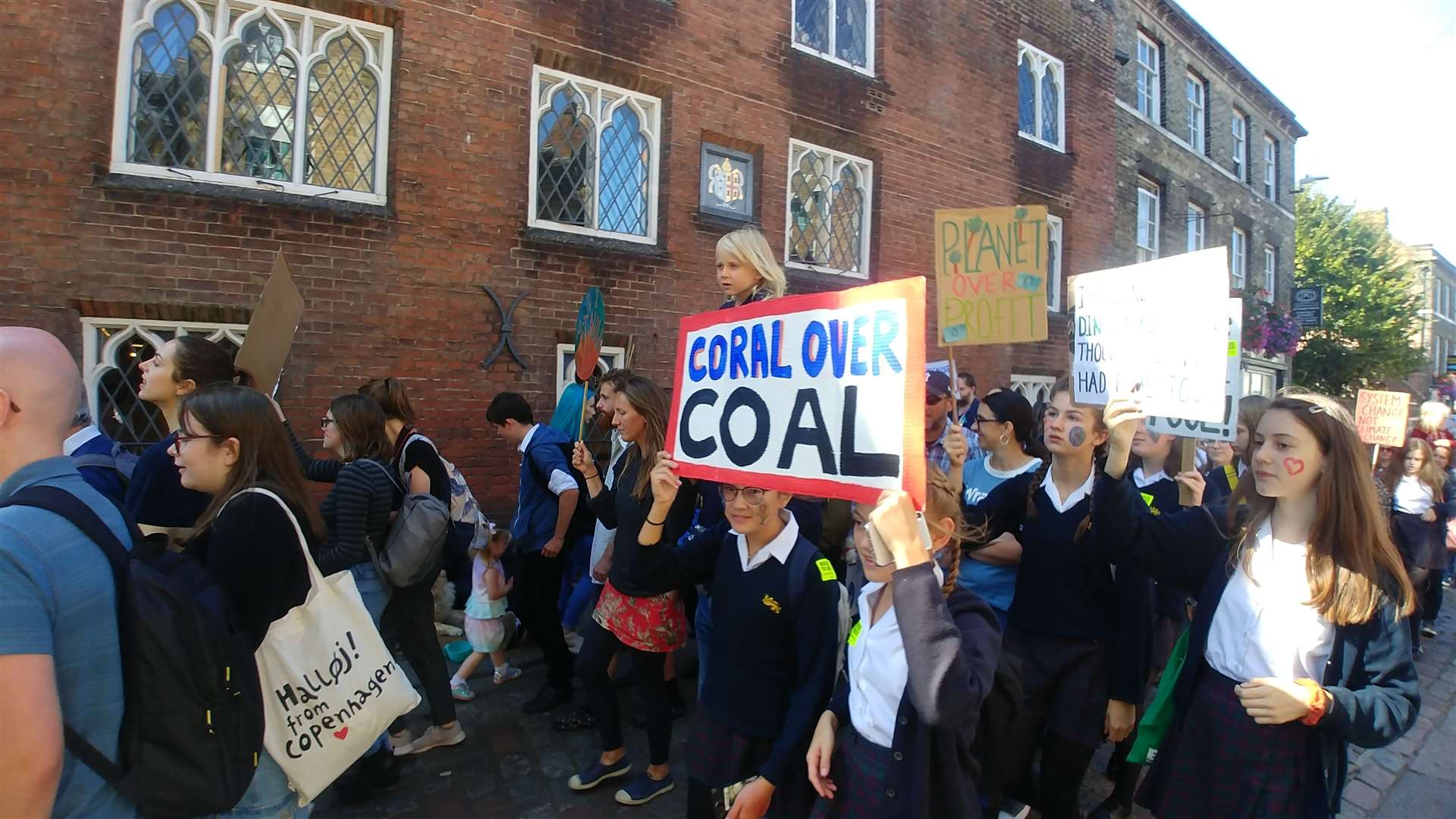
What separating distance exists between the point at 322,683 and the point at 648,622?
4.47 feet

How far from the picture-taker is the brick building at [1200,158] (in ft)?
44.2

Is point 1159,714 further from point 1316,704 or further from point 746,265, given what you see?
point 746,265

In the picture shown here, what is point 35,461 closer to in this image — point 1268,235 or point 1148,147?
point 1148,147

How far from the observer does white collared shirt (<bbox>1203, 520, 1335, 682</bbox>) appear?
2.08 metres

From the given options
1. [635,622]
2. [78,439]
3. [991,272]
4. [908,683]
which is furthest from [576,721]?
[991,272]

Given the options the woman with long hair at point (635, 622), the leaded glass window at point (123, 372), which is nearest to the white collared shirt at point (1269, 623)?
the woman with long hair at point (635, 622)

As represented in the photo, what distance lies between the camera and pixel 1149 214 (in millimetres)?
14227

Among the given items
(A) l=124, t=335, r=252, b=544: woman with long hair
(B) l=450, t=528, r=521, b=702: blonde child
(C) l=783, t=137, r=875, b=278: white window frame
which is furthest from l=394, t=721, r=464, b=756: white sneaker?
(C) l=783, t=137, r=875, b=278: white window frame

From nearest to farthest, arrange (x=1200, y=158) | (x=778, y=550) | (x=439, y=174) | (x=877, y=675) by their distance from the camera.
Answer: (x=877, y=675)
(x=778, y=550)
(x=439, y=174)
(x=1200, y=158)

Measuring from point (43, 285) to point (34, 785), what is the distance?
503 cm

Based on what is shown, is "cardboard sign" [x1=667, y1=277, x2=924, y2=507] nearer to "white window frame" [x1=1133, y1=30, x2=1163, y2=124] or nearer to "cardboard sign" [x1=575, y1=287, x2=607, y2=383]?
"cardboard sign" [x1=575, y1=287, x2=607, y2=383]

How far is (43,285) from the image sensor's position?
4.98 metres

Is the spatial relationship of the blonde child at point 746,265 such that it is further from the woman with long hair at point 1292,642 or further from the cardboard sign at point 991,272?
the woman with long hair at point 1292,642

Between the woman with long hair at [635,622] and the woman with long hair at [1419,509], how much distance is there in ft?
18.9
